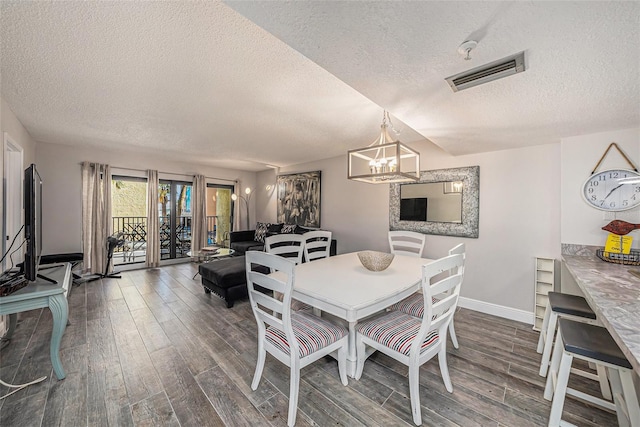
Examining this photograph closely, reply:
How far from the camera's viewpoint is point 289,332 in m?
1.48

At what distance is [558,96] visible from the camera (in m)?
1.65

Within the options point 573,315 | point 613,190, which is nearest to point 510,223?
point 613,190

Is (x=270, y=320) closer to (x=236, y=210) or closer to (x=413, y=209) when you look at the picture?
(x=413, y=209)

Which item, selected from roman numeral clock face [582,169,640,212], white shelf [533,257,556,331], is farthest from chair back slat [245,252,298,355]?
roman numeral clock face [582,169,640,212]

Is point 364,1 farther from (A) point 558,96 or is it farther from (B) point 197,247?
(B) point 197,247

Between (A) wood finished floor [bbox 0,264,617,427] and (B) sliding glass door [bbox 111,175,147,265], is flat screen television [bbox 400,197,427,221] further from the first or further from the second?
(B) sliding glass door [bbox 111,175,147,265]

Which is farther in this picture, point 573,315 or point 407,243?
point 407,243

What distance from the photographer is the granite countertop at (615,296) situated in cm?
93

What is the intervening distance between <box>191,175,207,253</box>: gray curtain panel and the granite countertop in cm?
625

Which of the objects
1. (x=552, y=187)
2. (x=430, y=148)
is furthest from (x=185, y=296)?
(x=552, y=187)

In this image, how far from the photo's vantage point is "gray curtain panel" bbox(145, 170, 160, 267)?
525cm

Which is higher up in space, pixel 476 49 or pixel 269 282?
pixel 476 49

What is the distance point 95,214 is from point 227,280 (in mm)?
3385

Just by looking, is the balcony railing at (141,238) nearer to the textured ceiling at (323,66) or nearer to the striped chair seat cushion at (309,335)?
the textured ceiling at (323,66)
